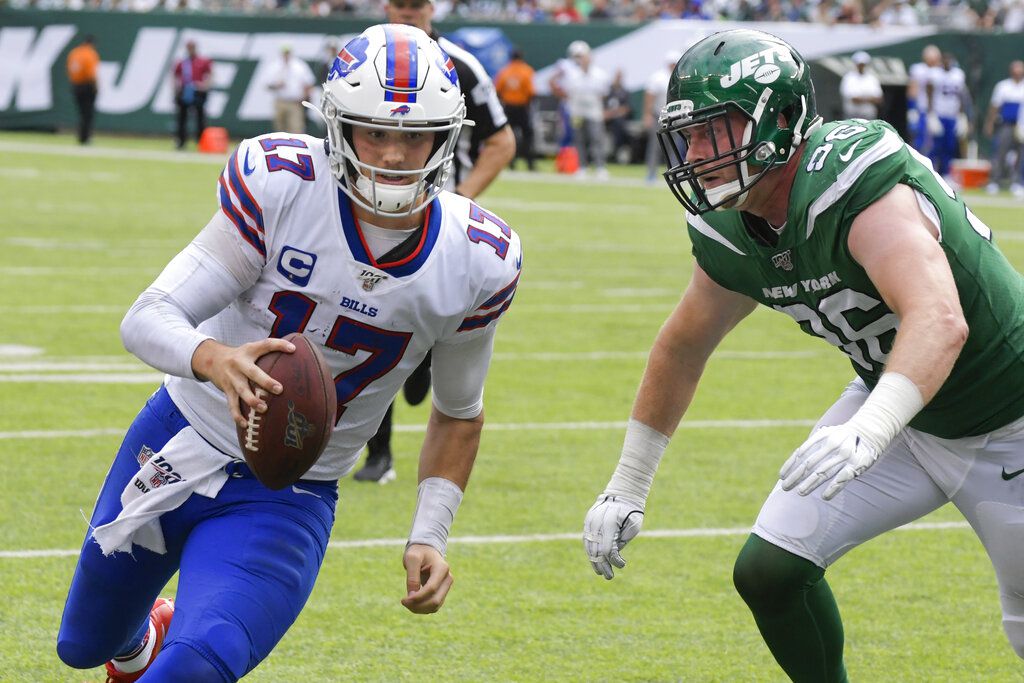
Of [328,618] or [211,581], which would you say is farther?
[328,618]

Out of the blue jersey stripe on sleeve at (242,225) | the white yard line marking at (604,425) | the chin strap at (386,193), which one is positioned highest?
the chin strap at (386,193)

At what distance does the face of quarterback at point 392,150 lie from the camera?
10.2ft

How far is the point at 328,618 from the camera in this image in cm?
462

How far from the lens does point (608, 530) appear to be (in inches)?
143

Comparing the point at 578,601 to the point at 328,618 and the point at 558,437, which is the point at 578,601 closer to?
the point at 328,618

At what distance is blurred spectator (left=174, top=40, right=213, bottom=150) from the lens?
81.0 feet

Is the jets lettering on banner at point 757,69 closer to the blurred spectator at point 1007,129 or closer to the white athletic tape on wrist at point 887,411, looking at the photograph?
the white athletic tape on wrist at point 887,411

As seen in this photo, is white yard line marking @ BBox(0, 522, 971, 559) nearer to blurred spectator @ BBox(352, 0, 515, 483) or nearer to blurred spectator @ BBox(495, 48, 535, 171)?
blurred spectator @ BBox(352, 0, 515, 483)

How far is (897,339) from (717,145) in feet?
2.08

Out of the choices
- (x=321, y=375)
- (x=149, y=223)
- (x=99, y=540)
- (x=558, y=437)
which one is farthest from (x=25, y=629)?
(x=149, y=223)

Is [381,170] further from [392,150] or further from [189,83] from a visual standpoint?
[189,83]

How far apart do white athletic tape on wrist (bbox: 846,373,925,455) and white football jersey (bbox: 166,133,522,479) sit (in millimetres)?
865

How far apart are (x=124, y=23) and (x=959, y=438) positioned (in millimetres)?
24627

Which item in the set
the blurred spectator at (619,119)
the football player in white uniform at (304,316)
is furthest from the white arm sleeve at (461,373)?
the blurred spectator at (619,119)
